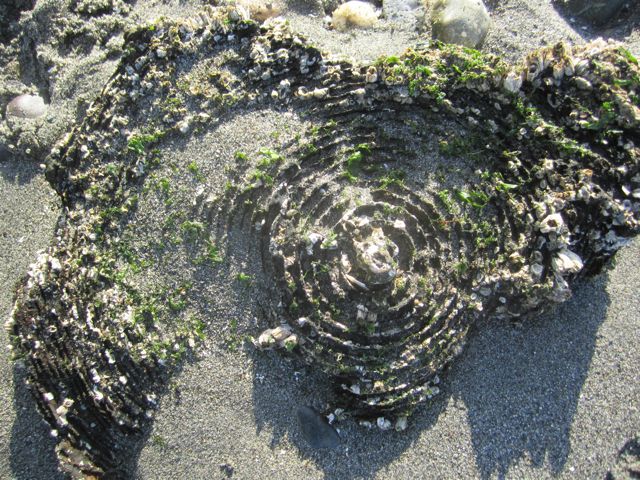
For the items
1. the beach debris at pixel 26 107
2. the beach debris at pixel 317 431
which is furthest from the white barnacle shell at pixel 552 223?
the beach debris at pixel 26 107

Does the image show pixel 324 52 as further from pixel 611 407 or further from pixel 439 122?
pixel 611 407

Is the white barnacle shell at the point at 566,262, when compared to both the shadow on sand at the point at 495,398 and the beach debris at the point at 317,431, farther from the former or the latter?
the beach debris at the point at 317,431

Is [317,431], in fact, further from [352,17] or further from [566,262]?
[352,17]

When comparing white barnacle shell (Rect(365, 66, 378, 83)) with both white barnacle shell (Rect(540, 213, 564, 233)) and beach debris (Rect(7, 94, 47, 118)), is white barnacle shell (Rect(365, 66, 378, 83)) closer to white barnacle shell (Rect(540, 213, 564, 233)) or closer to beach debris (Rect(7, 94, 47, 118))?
white barnacle shell (Rect(540, 213, 564, 233))

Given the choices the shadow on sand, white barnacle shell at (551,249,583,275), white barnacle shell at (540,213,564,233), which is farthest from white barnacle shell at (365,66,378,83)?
the shadow on sand

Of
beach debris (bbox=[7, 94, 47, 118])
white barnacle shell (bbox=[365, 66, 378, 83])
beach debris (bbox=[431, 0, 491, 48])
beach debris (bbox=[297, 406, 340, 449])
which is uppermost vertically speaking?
beach debris (bbox=[431, 0, 491, 48])

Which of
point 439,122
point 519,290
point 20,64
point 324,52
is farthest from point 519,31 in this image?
point 20,64
